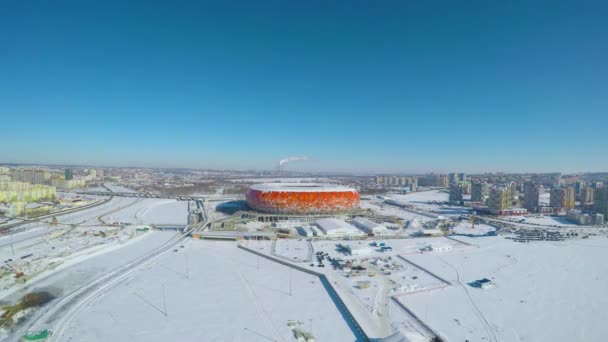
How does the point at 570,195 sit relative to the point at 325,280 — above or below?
above

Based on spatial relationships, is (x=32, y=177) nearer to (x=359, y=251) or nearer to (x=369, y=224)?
(x=369, y=224)

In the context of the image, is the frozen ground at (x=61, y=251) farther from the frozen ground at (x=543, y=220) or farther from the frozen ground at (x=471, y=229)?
the frozen ground at (x=543, y=220)

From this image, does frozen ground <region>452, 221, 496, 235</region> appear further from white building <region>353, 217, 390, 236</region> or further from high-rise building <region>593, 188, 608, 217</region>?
high-rise building <region>593, 188, 608, 217</region>

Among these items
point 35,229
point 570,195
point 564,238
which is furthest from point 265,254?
point 570,195

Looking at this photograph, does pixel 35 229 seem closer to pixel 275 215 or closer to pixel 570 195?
pixel 275 215

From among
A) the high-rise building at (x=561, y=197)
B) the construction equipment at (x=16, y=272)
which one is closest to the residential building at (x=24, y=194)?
the construction equipment at (x=16, y=272)

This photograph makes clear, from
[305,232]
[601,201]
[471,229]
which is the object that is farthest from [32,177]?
[601,201]
